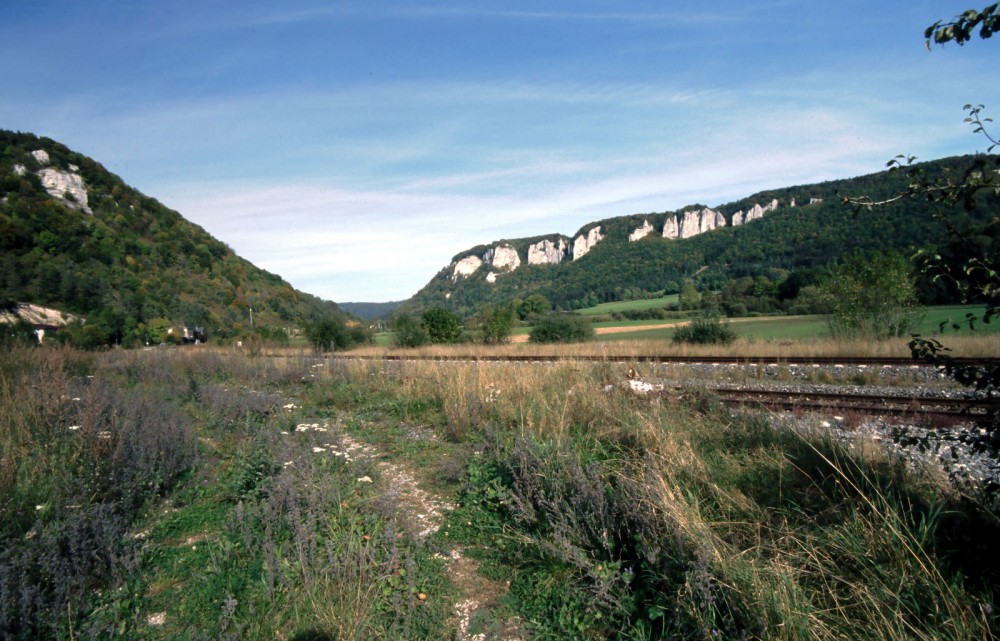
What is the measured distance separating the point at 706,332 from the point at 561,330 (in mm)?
7725

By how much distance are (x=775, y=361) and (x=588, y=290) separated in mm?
64235

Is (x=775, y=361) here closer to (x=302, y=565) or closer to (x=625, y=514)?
(x=625, y=514)

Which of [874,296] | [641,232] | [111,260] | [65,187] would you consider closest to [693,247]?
[641,232]

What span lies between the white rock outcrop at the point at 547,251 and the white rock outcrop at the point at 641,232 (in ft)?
89.4

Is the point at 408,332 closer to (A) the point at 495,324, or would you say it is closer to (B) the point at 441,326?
(B) the point at 441,326

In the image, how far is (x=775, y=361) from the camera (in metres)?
13.5

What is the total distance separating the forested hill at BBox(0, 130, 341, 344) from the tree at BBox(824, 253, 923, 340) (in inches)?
1085

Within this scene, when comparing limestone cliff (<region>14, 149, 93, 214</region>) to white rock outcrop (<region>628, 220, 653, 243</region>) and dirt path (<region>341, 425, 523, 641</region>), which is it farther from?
white rock outcrop (<region>628, 220, 653, 243</region>)

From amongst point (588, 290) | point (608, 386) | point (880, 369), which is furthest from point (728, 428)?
point (588, 290)

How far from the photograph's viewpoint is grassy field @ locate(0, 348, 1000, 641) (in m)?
2.59

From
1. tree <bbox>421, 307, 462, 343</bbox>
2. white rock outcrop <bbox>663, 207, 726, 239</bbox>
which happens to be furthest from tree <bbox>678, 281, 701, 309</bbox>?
white rock outcrop <bbox>663, 207, 726, 239</bbox>

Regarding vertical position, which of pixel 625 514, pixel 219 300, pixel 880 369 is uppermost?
pixel 219 300

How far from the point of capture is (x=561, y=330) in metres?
25.7

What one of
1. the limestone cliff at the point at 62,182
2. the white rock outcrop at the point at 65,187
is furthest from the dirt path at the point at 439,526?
the white rock outcrop at the point at 65,187
